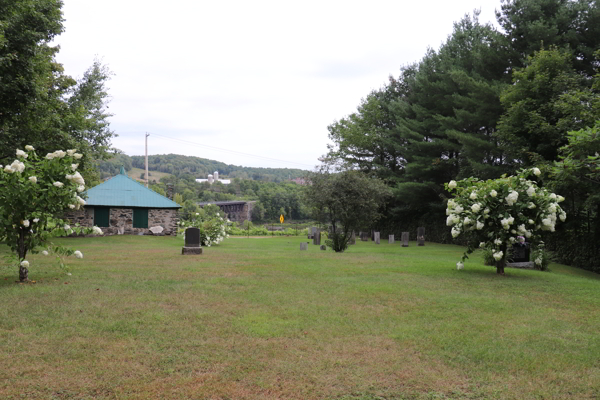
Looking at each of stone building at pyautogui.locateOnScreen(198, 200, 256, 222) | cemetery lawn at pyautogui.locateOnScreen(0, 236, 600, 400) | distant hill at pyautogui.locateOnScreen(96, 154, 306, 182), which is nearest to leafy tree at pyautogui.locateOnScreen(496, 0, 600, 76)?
cemetery lawn at pyautogui.locateOnScreen(0, 236, 600, 400)

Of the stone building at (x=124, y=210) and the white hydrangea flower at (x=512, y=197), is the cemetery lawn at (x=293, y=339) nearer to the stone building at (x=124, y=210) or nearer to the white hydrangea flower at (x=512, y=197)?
the white hydrangea flower at (x=512, y=197)

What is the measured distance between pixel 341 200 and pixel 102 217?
19561 mm

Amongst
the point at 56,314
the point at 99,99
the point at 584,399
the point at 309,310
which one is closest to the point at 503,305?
the point at 309,310

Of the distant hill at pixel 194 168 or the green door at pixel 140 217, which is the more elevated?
the distant hill at pixel 194 168

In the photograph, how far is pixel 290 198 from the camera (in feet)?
281

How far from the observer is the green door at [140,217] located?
32531mm

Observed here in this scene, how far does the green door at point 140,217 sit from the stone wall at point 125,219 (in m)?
0.21

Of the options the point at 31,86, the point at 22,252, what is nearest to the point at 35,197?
the point at 22,252

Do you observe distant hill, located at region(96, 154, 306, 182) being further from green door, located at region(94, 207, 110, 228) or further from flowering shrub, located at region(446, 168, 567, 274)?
flowering shrub, located at region(446, 168, 567, 274)

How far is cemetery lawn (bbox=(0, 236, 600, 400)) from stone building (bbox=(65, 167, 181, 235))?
73.7 ft

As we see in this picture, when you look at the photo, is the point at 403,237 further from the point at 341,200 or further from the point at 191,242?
the point at 191,242

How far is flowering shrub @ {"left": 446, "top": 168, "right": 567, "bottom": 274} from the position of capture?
10992 millimetres

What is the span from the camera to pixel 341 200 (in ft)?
65.2

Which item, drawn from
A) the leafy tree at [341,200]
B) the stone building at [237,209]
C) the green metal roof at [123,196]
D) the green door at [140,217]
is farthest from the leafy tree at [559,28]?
the stone building at [237,209]
